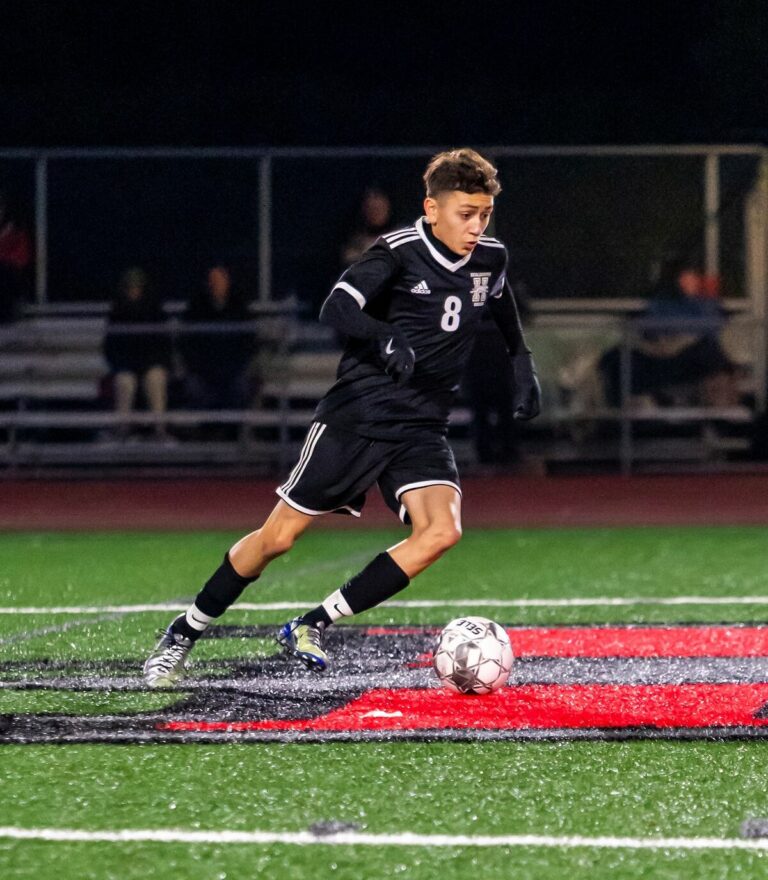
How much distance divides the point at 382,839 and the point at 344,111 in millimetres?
18843

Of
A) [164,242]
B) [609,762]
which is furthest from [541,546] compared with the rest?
[164,242]

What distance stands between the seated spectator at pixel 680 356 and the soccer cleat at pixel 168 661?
1029cm

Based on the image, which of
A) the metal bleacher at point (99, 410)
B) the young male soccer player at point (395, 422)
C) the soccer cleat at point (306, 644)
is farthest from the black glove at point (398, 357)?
the metal bleacher at point (99, 410)

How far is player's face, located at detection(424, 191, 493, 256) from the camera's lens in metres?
5.93

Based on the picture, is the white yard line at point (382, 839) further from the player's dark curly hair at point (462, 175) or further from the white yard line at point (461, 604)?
the white yard line at point (461, 604)

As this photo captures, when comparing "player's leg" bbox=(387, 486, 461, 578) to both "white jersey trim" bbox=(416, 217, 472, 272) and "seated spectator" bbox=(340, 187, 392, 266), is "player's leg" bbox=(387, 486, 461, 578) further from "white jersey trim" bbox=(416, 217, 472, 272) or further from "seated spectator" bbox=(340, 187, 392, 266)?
"seated spectator" bbox=(340, 187, 392, 266)

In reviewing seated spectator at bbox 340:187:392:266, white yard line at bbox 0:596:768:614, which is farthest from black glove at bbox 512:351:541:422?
seated spectator at bbox 340:187:392:266

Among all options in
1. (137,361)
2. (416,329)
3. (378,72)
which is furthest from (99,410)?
(416,329)

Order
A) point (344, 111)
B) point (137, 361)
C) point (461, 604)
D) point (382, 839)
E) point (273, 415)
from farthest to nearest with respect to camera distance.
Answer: point (344, 111) → point (137, 361) → point (273, 415) → point (461, 604) → point (382, 839)

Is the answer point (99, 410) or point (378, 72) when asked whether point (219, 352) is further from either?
point (378, 72)

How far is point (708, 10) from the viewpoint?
21438 mm

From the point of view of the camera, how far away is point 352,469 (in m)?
6.07

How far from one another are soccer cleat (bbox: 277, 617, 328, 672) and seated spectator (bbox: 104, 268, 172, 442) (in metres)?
9.80

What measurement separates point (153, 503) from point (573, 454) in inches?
159
